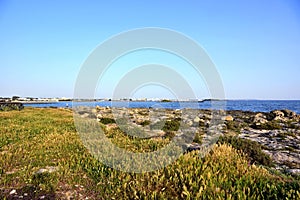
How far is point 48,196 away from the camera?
598cm

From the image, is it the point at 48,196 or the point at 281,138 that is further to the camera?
the point at 281,138

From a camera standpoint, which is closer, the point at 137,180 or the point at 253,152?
the point at 137,180

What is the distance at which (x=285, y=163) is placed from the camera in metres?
10.4

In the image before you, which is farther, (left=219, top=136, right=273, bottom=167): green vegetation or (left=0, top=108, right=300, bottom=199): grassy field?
(left=219, top=136, right=273, bottom=167): green vegetation

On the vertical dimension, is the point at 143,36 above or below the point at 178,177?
above

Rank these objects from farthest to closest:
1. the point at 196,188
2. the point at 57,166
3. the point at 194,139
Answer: the point at 194,139 < the point at 57,166 < the point at 196,188

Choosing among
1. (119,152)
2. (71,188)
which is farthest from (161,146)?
(71,188)

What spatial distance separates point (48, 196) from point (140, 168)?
2576 mm

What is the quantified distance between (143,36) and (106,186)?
661 centimetres

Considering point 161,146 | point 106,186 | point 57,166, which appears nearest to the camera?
point 106,186

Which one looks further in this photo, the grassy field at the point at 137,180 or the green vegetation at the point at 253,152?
the green vegetation at the point at 253,152

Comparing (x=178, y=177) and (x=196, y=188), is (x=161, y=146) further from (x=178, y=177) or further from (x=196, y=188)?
(x=196, y=188)

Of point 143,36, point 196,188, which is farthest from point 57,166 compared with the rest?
point 143,36

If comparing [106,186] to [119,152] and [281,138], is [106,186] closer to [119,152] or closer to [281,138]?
[119,152]
